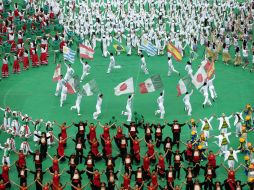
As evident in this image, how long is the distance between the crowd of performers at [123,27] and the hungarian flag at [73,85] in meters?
7.89

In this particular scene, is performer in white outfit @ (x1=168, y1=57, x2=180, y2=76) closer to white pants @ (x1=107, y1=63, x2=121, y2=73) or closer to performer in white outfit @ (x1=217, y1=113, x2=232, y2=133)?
white pants @ (x1=107, y1=63, x2=121, y2=73)

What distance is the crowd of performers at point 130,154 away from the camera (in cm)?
3212

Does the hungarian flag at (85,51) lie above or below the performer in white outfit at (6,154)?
above

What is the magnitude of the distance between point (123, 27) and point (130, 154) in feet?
72.1

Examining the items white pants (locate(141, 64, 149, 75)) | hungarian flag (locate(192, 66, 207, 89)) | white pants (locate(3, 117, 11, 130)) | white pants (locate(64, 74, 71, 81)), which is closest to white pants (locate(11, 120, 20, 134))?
white pants (locate(3, 117, 11, 130))

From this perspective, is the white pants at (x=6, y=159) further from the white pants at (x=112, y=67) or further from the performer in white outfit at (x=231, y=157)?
the white pants at (x=112, y=67)

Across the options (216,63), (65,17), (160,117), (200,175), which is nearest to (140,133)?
(160,117)

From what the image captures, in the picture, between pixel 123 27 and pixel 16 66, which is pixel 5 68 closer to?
pixel 16 66

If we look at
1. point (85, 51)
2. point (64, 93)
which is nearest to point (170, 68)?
Answer: point (85, 51)

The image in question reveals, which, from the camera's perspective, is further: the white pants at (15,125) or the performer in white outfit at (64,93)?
the performer in white outfit at (64,93)

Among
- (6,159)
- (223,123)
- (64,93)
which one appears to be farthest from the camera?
(64,93)

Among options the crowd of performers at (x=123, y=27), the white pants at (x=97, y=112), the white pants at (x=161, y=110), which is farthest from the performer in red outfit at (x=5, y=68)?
the white pants at (x=161, y=110)

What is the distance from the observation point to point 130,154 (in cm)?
3512

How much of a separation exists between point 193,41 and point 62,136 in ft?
59.9
